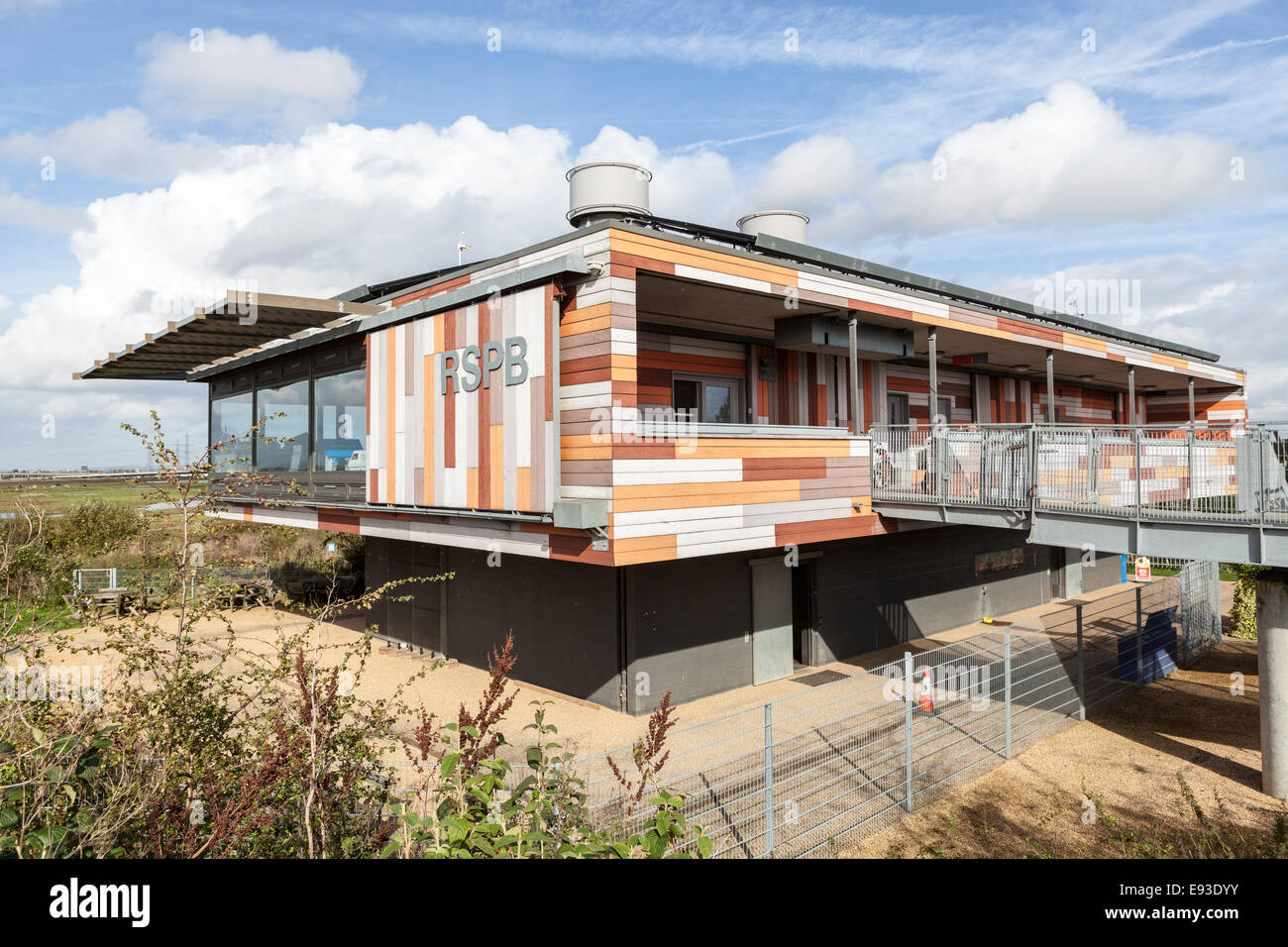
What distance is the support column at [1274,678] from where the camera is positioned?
29.2 ft

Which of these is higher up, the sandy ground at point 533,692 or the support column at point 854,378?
the support column at point 854,378

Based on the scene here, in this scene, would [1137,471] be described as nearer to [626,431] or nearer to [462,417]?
[626,431]

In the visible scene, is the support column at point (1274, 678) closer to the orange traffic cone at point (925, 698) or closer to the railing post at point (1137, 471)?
the railing post at point (1137, 471)

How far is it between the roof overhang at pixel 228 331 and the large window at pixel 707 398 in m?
5.67

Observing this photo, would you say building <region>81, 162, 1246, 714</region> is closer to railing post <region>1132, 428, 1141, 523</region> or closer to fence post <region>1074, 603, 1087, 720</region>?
fence post <region>1074, 603, 1087, 720</region>

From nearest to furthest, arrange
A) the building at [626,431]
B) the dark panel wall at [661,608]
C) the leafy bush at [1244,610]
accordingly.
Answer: the building at [626,431]
the dark panel wall at [661,608]
the leafy bush at [1244,610]

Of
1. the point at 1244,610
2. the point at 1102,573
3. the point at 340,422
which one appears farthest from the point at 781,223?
the point at 1102,573

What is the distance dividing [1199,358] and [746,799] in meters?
26.8

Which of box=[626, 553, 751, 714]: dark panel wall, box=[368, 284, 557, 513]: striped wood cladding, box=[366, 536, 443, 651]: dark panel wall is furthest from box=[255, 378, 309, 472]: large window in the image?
box=[626, 553, 751, 714]: dark panel wall

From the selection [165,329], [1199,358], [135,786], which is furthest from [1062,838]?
[1199,358]

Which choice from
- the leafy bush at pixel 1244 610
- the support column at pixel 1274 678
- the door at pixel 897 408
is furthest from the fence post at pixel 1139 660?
the door at pixel 897 408
